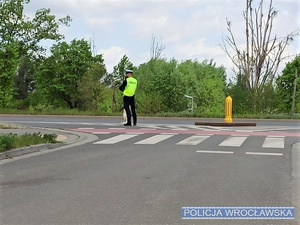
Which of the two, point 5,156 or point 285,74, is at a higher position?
point 285,74

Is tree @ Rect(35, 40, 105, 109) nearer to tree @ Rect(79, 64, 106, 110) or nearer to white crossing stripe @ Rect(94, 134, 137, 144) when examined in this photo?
tree @ Rect(79, 64, 106, 110)

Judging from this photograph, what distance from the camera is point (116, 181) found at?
6746mm

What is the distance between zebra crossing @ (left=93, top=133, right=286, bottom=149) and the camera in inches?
451

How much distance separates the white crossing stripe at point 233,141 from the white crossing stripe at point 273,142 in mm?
587

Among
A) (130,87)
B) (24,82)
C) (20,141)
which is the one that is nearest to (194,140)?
(130,87)

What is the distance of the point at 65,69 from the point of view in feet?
159

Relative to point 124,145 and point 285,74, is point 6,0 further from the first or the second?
point 124,145

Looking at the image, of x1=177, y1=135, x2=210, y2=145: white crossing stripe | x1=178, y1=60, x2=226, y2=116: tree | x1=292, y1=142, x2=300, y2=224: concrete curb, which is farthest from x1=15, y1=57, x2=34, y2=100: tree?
x1=292, y1=142, x2=300, y2=224: concrete curb

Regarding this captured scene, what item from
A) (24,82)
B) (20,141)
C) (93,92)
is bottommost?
Result: (20,141)

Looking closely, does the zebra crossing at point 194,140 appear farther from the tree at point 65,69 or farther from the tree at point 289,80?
the tree at point 65,69

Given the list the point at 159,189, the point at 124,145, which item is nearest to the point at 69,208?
the point at 159,189

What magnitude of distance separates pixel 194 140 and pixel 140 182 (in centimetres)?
570

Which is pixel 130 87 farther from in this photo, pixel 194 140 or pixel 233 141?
pixel 233 141

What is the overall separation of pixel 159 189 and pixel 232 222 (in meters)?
1.57
